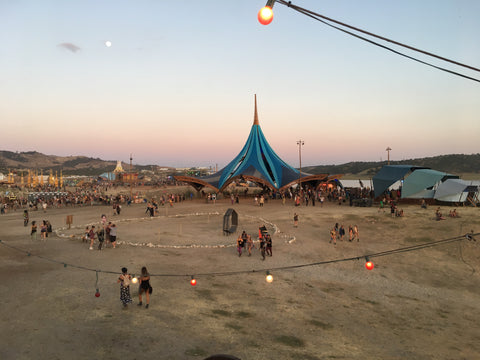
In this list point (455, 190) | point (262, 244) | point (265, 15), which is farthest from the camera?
point (455, 190)

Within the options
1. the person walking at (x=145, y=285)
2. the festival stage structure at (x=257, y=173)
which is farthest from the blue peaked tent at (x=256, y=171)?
the person walking at (x=145, y=285)

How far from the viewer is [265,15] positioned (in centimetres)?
299

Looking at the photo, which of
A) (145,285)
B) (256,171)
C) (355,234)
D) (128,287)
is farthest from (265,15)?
(256,171)

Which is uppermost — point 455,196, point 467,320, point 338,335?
point 455,196

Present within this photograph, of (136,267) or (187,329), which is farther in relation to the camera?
(136,267)

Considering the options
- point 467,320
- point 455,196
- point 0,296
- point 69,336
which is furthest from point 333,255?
point 455,196

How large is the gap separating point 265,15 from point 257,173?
33.2 metres

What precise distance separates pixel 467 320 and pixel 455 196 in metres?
21.4

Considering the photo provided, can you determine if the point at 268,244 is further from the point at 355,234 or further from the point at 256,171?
the point at 256,171

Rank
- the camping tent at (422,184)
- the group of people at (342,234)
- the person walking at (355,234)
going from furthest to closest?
the camping tent at (422,184), the person walking at (355,234), the group of people at (342,234)

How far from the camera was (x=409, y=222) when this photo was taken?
21984mm

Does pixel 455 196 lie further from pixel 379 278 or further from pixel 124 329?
pixel 124 329

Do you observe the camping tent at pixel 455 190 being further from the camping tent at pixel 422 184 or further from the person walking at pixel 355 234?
the person walking at pixel 355 234

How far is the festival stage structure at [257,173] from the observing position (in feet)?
118
